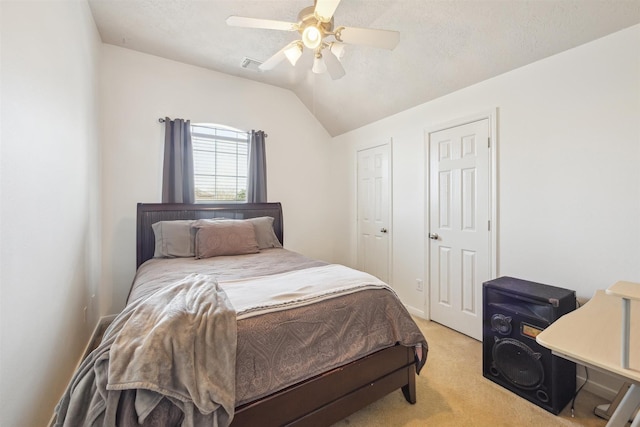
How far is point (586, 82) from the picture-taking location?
1933mm

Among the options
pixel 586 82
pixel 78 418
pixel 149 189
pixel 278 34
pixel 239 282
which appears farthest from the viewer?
pixel 149 189

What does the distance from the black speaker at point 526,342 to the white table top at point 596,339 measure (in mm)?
516

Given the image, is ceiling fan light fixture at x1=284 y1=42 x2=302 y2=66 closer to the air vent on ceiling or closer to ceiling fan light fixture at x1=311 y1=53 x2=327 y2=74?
ceiling fan light fixture at x1=311 y1=53 x2=327 y2=74

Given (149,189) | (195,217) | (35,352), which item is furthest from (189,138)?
(35,352)

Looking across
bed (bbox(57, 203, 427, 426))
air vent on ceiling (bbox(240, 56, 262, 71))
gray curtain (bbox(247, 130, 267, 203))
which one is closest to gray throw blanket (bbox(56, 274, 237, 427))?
bed (bbox(57, 203, 427, 426))

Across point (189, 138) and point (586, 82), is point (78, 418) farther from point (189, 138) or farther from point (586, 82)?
point (586, 82)

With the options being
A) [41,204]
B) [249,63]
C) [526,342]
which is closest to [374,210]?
[526,342]

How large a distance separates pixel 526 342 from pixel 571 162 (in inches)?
53.0

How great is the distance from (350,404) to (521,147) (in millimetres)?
2348

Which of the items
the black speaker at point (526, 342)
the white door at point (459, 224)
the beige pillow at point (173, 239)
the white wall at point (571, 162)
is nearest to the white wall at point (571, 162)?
the white wall at point (571, 162)

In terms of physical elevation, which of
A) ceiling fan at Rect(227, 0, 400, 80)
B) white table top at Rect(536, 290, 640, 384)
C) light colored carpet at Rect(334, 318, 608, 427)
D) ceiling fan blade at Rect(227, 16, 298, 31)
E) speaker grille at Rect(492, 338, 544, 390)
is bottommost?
light colored carpet at Rect(334, 318, 608, 427)

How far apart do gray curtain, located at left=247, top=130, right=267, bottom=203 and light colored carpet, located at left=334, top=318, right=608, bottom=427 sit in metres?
2.74

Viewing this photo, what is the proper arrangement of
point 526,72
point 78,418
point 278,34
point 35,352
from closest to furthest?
point 78,418, point 35,352, point 526,72, point 278,34

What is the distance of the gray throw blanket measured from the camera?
97 centimetres
